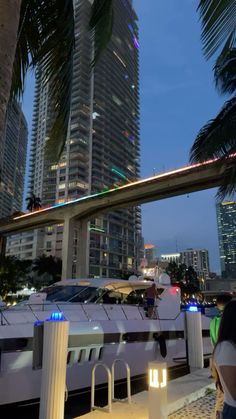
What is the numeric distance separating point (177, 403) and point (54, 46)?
18.3ft

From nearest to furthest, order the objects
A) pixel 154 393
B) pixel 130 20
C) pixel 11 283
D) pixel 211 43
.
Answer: pixel 211 43 < pixel 154 393 < pixel 130 20 < pixel 11 283

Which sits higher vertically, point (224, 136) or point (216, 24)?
point (224, 136)

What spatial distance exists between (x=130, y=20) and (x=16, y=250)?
123 m

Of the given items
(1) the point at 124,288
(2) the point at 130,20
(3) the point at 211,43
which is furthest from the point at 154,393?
(2) the point at 130,20

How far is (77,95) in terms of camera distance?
7.05 meters

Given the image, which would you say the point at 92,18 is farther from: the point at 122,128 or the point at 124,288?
the point at 122,128

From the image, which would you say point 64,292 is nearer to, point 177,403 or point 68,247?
point 177,403

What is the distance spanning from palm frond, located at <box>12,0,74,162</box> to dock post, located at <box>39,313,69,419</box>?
8.20 feet

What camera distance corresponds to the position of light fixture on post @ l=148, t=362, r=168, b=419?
4.93 m

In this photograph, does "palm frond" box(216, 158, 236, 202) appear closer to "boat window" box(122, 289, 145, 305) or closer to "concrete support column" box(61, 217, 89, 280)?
"boat window" box(122, 289, 145, 305)

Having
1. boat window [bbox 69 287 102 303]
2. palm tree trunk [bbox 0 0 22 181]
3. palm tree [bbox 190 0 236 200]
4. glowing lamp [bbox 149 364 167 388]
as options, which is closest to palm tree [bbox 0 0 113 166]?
palm tree trunk [bbox 0 0 22 181]

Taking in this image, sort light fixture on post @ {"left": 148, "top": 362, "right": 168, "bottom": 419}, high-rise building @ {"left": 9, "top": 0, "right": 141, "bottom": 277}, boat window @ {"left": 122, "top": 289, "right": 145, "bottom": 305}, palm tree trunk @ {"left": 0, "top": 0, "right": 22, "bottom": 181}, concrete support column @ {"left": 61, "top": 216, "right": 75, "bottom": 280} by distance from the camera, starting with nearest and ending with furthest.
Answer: palm tree trunk @ {"left": 0, "top": 0, "right": 22, "bottom": 181}
light fixture on post @ {"left": 148, "top": 362, "right": 168, "bottom": 419}
boat window @ {"left": 122, "top": 289, "right": 145, "bottom": 305}
concrete support column @ {"left": 61, "top": 216, "right": 75, "bottom": 280}
high-rise building @ {"left": 9, "top": 0, "right": 141, "bottom": 277}

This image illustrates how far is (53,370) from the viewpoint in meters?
5.43

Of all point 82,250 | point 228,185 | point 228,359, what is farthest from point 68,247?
point 228,359
